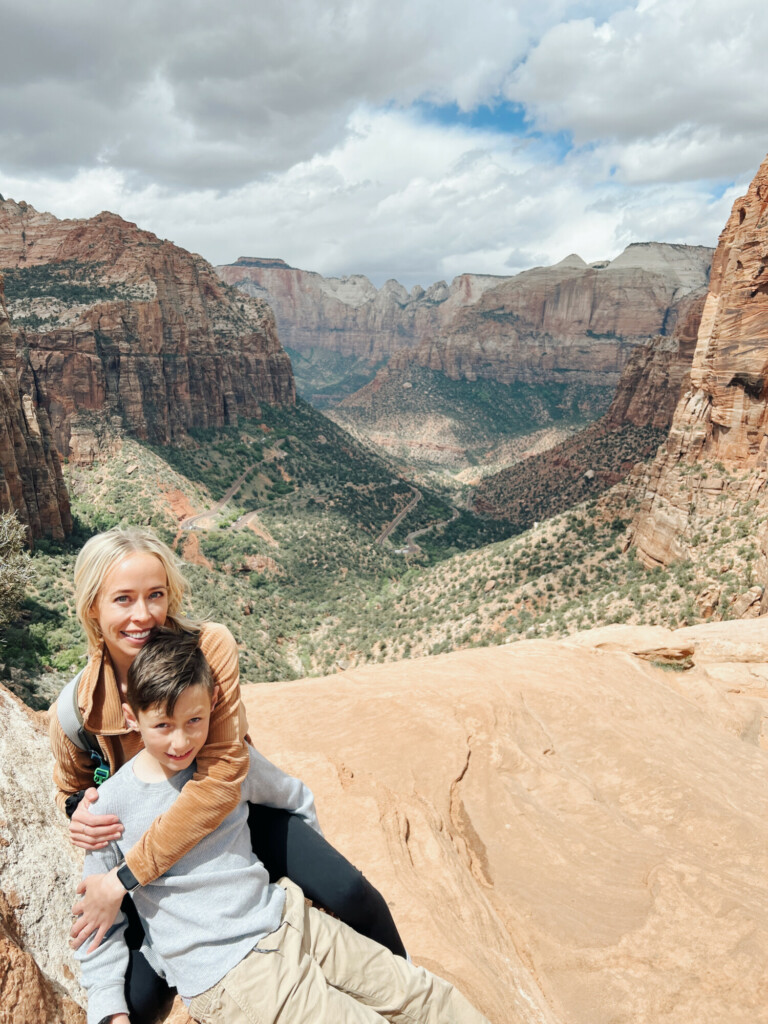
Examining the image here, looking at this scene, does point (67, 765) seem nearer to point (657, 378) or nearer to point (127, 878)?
point (127, 878)

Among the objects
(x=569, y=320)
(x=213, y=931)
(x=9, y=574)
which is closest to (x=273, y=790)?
(x=213, y=931)

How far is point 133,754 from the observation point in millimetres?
3709

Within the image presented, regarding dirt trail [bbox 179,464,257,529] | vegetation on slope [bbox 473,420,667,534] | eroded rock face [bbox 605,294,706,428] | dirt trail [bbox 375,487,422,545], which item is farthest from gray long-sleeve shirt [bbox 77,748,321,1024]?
eroded rock face [bbox 605,294,706,428]

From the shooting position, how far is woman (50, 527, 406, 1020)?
3.23m

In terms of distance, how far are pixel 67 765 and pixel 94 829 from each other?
0.56 metres

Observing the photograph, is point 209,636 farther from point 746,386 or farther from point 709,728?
point 746,386

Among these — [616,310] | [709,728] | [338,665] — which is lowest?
[338,665]

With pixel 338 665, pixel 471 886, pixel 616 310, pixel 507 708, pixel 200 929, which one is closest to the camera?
pixel 200 929

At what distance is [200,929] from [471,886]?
3811 millimetres

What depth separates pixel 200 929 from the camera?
3260 mm

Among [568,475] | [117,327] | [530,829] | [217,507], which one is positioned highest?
[117,327]

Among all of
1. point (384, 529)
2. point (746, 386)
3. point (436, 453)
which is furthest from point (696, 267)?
point (746, 386)

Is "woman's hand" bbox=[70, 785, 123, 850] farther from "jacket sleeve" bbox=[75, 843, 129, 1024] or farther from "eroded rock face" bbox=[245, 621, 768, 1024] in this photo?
"eroded rock face" bbox=[245, 621, 768, 1024]

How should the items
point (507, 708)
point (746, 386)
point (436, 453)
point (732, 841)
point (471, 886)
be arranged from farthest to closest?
point (436, 453)
point (746, 386)
point (507, 708)
point (732, 841)
point (471, 886)
